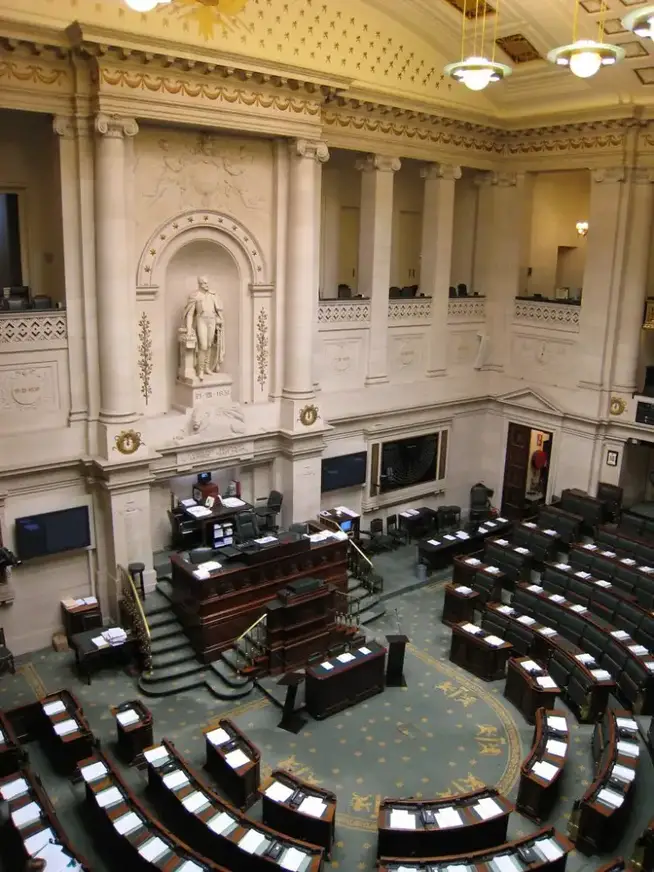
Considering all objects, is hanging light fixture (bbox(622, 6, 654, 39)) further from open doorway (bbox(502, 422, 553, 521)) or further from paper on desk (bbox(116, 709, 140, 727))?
open doorway (bbox(502, 422, 553, 521))

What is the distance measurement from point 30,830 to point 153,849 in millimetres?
1259

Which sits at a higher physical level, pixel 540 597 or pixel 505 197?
pixel 505 197

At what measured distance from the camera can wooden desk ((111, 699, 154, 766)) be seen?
10250 mm

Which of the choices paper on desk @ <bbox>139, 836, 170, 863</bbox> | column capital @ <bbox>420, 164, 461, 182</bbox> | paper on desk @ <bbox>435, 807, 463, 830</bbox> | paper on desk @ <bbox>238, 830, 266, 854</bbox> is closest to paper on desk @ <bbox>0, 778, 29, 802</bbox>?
paper on desk @ <bbox>139, 836, 170, 863</bbox>

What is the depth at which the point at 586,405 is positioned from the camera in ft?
57.1

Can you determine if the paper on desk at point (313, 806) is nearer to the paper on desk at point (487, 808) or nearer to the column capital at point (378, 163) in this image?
the paper on desk at point (487, 808)

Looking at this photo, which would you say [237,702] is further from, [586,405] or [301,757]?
[586,405]

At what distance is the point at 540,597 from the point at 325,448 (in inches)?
202

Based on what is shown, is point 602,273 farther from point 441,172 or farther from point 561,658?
point 561,658

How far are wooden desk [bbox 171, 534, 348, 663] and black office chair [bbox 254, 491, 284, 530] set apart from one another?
1.22m

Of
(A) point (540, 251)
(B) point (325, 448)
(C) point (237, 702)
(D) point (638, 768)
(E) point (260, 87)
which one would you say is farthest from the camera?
(A) point (540, 251)

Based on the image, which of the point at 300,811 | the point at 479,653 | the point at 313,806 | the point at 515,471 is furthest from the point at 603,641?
the point at 515,471

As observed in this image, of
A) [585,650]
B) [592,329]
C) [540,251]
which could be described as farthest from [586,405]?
[585,650]

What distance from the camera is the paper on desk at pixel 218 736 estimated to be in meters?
9.87
